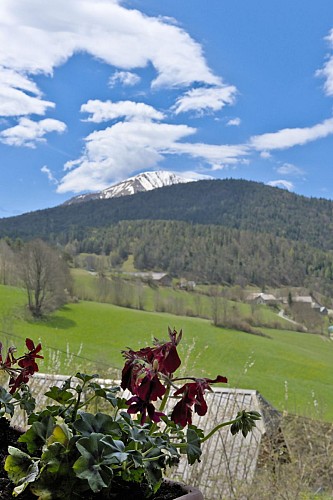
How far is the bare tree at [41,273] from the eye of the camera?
19484 millimetres

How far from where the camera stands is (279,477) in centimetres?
240

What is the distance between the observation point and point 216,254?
34562 mm

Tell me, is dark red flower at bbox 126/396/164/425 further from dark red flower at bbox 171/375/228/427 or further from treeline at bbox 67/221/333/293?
treeline at bbox 67/221/333/293

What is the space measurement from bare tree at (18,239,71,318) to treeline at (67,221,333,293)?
11847mm

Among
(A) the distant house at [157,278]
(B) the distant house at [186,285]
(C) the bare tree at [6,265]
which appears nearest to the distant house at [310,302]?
(B) the distant house at [186,285]

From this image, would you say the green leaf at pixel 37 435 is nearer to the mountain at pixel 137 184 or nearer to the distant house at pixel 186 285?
the distant house at pixel 186 285

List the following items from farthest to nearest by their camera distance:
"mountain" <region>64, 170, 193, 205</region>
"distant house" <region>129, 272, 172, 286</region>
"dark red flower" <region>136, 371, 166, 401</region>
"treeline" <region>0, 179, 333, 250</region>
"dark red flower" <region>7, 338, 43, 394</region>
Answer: "mountain" <region>64, 170, 193, 205</region>
"treeline" <region>0, 179, 333, 250</region>
"distant house" <region>129, 272, 172, 286</region>
"dark red flower" <region>7, 338, 43, 394</region>
"dark red flower" <region>136, 371, 166, 401</region>

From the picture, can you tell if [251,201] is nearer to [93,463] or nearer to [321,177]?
[321,177]

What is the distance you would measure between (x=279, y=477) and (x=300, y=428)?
4.08ft

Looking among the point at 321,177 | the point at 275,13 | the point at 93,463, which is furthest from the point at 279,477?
the point at 321,177

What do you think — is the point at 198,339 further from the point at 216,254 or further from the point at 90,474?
the point at 90,474

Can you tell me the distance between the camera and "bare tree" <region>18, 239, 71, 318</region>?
1948 centimetres

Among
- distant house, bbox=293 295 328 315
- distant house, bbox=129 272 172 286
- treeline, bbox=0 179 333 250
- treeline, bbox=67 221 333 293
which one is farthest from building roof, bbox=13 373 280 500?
treeline, bbox=0 179 333 250

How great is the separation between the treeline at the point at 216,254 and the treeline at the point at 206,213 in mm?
3022
